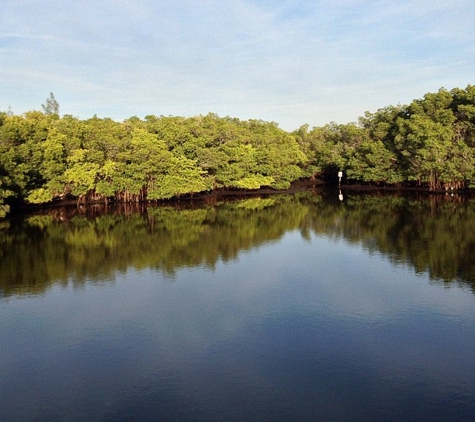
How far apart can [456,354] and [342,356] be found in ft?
12.0

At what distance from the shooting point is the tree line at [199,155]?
155 ft

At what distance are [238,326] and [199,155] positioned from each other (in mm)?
40873

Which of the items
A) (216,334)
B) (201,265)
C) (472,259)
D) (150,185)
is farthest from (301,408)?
(150,185)

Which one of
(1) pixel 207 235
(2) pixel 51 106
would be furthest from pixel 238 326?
(2) pixel 51 106

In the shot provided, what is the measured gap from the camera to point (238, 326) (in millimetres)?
18047

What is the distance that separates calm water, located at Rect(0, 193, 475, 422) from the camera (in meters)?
13.0

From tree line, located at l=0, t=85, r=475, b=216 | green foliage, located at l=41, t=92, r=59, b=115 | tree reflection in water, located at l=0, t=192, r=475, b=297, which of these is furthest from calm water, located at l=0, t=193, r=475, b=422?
green foliage, located at l=41, t=92, r=59, b=115

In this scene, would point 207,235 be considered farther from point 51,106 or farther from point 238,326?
point 51,106

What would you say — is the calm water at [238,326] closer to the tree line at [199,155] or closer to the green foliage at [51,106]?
the tree line at [199,155]

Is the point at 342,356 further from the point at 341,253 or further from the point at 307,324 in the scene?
the point at 341,253

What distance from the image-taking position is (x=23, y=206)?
49500 mm

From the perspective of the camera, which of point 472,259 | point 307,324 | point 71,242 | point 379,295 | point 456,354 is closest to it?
point 456,354

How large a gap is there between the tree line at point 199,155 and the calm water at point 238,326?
14196mm

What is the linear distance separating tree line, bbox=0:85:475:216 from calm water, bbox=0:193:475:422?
1420 cm
